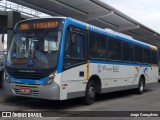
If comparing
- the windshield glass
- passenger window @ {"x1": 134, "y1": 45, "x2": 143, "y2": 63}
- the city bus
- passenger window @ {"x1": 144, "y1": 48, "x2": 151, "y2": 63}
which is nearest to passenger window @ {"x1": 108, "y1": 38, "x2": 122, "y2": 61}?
the city bus

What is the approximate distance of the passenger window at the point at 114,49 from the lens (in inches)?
563

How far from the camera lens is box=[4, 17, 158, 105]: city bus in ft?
34.8

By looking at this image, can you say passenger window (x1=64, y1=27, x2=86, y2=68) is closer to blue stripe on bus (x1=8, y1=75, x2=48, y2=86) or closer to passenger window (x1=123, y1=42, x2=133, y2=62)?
blue stripe on bus (x1=8, y1=75, x2=48, y2=86)

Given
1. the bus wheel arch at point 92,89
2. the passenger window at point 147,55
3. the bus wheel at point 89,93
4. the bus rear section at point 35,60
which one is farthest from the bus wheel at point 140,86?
the bus rear section at point 35,60

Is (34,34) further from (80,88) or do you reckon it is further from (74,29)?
(80,88)

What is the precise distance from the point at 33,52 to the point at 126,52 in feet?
21.3

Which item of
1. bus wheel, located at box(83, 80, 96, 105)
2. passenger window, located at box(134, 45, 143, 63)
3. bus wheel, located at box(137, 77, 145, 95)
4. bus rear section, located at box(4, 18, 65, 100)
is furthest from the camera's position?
bus wheel, located at box(137, 77, 145, 95)

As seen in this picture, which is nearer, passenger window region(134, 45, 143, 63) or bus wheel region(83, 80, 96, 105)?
bus wheel region(83, 80, 96, 105)

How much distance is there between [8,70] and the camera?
1146cm

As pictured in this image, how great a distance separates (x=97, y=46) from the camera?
1308cm

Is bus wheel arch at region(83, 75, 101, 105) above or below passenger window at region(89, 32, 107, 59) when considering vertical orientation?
below

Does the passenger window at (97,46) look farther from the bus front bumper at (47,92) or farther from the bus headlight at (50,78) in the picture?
the bus front bumper at (47,92)

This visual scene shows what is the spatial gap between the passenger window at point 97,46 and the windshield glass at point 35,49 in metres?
2.13

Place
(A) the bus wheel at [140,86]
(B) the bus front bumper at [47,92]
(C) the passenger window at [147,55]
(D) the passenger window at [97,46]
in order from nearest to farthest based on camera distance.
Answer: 1. (B) the bus front bumper at [47,92]
2. (D) the passenger window at [97,46]
3. (A) the bus wheel at [140,86]
4. (C) the passenger window at [147,55]
